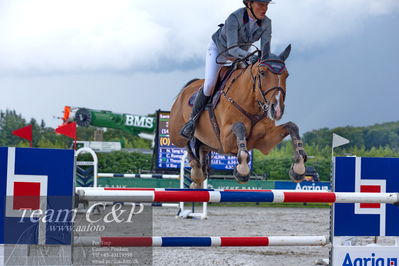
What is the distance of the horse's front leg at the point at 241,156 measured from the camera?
5102 mm

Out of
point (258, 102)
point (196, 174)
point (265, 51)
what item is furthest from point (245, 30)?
point (196, 174)

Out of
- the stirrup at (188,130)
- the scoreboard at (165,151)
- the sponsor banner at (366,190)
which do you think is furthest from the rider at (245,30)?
the scoreboard at (165,151)

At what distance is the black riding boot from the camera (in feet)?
20.3

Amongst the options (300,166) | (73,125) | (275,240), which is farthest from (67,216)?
(73,125)

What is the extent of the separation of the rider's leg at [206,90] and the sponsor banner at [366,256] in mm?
2267

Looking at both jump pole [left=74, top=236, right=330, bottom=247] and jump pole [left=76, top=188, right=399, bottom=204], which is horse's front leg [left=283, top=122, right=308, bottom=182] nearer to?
jump pole [left=74, top=236, right=330, bottom=247]

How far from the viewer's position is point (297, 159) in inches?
200

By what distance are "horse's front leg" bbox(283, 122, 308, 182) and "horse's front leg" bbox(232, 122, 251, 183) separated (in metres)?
0.36

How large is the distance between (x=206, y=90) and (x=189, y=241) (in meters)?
2.25

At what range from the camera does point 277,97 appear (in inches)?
198

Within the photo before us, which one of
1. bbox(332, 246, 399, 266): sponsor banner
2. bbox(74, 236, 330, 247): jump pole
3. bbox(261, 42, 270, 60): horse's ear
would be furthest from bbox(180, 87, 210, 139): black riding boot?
bbox(332, 246, 399, 266): sponsor banner

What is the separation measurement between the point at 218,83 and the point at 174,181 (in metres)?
11.2

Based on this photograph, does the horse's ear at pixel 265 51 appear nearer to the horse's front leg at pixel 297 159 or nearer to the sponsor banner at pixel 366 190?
the horse's front leg at pixel 297 159

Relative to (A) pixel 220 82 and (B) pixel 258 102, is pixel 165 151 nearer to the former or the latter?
(A) pixel 220 82
